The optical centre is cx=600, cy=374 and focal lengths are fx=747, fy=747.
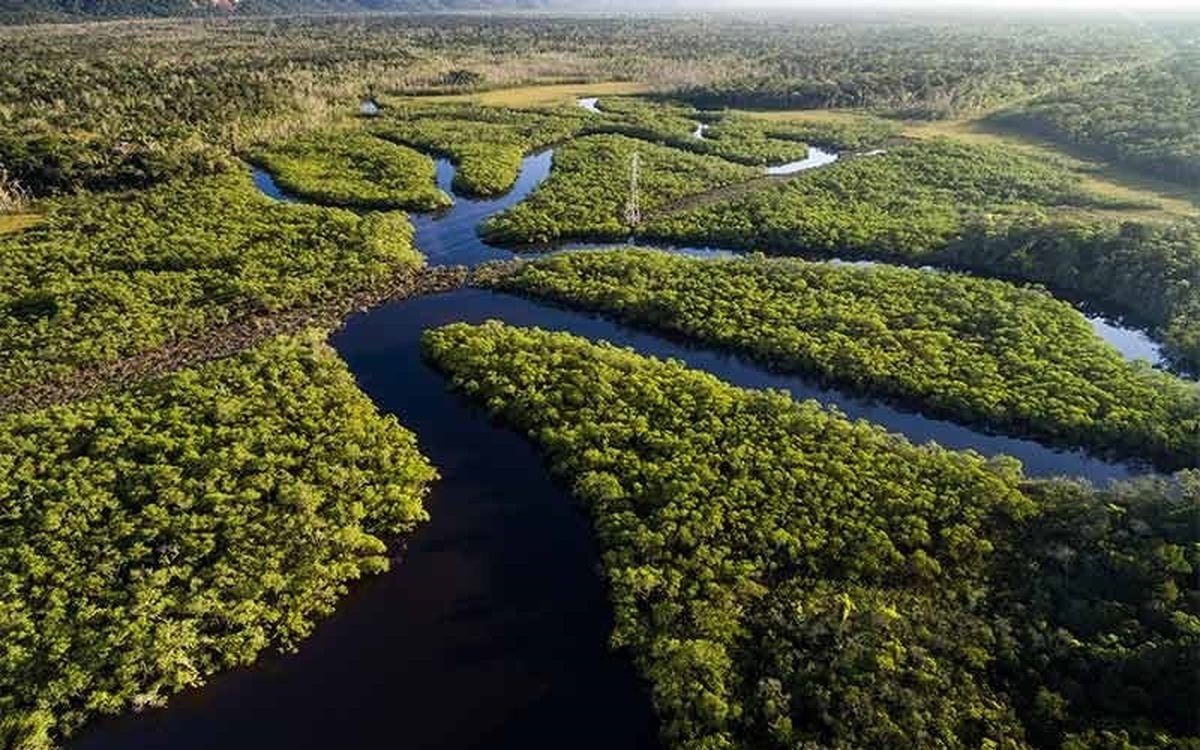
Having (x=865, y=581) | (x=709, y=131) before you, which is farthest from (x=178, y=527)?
(x=709, y=131)

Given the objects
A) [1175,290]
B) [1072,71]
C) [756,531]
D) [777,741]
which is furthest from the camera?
[1072,71]

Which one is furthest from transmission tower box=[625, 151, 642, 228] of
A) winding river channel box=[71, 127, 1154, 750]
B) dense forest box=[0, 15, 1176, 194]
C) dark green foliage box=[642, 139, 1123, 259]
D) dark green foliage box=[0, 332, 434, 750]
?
dense forest box=[0, 15, 1176, 194]

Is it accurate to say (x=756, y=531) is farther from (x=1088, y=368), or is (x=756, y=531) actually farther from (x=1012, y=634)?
(x=1088, y=368)

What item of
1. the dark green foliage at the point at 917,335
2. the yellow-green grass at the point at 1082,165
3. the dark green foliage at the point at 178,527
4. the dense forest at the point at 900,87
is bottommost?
the dark green foliage at the point at 178,527

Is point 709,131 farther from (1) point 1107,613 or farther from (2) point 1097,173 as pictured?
(1) point 1107,613

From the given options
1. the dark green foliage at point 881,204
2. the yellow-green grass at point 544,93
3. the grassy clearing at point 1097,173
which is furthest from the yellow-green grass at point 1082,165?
the yellow-green grass at point 544,93

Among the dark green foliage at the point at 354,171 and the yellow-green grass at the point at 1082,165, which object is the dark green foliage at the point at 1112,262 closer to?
the yellow-green grass at the point at 1082,165

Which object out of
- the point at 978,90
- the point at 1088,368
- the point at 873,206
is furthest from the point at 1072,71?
Answer: the point at 1088,368
